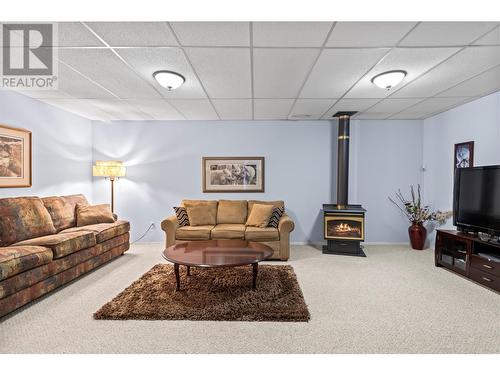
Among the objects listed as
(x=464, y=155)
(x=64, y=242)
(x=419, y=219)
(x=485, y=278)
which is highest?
(x=464, y=155)

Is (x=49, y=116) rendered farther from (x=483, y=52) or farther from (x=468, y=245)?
(x=468, y=245)

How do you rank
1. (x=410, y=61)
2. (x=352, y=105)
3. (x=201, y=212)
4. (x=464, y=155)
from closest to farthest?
(x=410, y=61)
(x=464, y=155)
(x=352, y=105)
(x=201, y=212)

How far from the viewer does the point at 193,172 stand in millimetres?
4973

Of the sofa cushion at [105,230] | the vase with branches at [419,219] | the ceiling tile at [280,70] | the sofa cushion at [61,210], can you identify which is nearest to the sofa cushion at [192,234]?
the sofa cushion at [105,230]

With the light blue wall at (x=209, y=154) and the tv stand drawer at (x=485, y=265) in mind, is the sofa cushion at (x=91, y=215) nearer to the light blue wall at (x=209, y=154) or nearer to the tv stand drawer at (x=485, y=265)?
the light blue wall at (x=209, y=154)

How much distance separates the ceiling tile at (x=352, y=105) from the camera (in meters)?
3.71

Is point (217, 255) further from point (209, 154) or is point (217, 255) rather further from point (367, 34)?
point (209, 154)

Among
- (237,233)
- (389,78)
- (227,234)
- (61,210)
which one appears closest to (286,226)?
(237,233)

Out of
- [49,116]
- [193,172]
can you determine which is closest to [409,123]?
[193,172]

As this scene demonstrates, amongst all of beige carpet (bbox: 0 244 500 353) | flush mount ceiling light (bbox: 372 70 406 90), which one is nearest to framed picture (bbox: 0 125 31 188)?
beige carpet (bbox: 0 244 500 353)

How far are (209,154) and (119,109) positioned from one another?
5.74 feet

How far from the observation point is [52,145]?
4.06 m

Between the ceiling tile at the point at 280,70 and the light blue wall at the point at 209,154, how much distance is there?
1.55 meters

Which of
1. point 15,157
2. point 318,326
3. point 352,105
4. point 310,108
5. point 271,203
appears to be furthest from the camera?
point 271,203
